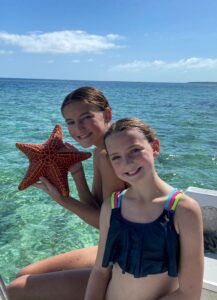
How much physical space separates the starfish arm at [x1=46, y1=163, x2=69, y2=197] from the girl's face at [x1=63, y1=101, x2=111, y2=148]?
0.22 metres

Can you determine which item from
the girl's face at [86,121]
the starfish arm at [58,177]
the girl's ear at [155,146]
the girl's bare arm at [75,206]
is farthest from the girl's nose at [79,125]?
the girl's ear at [155,146]

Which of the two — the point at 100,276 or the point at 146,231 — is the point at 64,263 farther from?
the point at 146,231

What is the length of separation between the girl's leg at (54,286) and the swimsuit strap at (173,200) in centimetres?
91

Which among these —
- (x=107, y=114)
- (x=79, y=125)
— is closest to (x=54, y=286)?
(x=79, y=125)

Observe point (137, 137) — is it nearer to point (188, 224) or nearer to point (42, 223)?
point (188, 224)

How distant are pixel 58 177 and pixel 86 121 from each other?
38cm

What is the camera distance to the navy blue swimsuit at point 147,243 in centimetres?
157

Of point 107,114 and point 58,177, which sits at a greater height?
point 107,114

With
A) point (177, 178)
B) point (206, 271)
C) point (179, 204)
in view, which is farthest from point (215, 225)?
point (177, 178)

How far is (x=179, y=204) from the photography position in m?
1.57

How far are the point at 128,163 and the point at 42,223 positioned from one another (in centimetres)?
426

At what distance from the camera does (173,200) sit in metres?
1.60

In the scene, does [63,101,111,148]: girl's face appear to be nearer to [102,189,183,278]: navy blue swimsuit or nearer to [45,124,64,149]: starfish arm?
[45,124,64,149]: starfish arm

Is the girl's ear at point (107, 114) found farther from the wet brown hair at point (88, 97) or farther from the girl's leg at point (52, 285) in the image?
the girl's leg at point (52, 285)
